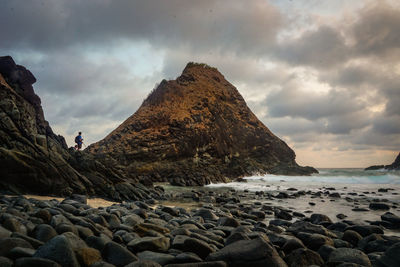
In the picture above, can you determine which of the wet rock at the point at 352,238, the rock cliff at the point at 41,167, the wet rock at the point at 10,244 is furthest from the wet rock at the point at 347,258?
the rock cliff at the point at 41,167

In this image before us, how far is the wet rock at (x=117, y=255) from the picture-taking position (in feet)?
9.85

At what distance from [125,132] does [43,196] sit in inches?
1159

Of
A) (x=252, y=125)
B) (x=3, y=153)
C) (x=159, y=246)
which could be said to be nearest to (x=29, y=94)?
(x=3, y=153)

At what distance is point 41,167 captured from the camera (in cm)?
1071

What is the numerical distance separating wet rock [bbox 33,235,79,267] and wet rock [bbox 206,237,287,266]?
157cm

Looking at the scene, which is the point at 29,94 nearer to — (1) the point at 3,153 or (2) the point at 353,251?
(1) the point at 3,153

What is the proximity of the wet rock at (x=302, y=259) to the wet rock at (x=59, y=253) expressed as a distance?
283 cm

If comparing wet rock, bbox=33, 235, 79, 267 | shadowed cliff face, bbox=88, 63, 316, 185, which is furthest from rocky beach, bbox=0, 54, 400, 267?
shadowed cliff face, bbox=88, 63, 316, 185

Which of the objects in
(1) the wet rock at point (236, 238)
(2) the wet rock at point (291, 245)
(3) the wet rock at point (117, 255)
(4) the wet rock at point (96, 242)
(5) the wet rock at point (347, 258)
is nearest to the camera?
(3) the wet rock at point (117, 255)

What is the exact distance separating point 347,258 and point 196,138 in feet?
114

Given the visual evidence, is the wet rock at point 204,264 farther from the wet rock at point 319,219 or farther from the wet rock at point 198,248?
the wet rock at point 319,219

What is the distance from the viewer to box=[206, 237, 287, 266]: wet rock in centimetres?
303

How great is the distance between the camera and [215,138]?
136 feet

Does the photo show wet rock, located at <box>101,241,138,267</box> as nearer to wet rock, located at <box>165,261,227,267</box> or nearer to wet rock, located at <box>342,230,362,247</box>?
wet rock, located at <box>165,261,227,267</box>
